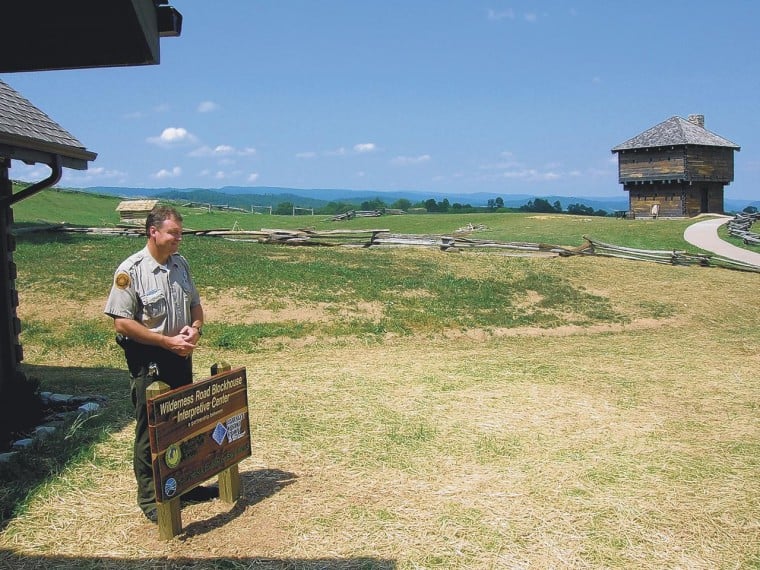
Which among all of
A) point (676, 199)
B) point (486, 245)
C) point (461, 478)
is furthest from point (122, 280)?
point (676, 199)

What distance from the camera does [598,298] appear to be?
17547 mm

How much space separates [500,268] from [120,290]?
655 inches

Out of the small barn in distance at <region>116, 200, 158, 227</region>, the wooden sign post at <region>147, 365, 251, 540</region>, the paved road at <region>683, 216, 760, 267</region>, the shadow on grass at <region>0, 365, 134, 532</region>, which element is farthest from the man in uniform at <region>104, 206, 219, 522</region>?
the small barn in distance at <region>116, 200, 158, 227</region>

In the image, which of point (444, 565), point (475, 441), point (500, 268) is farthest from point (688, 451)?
point (500, 268)

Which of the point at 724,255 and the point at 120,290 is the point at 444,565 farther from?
the point at 724,255

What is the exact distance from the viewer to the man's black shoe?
5.39 meters

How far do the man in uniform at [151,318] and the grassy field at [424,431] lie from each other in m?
0.68

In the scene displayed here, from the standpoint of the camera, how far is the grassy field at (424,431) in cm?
475

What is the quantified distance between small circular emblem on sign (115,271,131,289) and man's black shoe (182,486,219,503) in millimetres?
1771

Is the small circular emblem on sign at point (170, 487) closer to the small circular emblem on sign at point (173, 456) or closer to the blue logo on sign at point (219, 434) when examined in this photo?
the small circular emblem on sign at point (173, 456)

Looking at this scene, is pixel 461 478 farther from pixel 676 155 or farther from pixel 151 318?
pixel 676 155

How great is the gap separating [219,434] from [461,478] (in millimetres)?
2160

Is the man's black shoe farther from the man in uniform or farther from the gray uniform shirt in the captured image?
the gray uniform shirt

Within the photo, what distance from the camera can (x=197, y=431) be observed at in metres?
4.88
